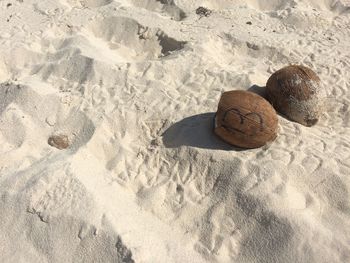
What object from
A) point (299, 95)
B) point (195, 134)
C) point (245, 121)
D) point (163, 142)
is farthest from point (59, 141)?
point (299, 95)

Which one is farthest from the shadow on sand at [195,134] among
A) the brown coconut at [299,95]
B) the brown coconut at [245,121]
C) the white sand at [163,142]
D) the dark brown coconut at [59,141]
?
the dark brown coconut at [59,141]

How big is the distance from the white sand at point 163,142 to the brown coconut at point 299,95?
160mm

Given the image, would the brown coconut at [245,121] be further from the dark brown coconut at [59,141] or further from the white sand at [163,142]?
the dark brown coconut at [59,141]

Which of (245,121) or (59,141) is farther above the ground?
(245,121)

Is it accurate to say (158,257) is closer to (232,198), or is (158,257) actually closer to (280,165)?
(232,198)

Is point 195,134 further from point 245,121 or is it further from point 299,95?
point 299,95

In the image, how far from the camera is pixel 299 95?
4031 millimetres

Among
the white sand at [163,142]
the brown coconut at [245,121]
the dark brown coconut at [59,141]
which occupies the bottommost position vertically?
the dark brown coconut at [59,141]

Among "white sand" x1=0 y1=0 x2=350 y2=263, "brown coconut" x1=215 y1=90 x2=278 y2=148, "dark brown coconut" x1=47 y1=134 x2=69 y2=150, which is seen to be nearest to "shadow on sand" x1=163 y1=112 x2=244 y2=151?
"white sand" x1=0 y1=0 x2=350 y2=263

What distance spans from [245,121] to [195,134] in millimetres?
617

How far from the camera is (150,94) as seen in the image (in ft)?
14.7

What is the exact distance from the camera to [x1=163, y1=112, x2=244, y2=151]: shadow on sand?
12.7 feet

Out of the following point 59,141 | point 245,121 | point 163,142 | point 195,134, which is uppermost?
point 245,121

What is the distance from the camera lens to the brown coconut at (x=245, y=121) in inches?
142
